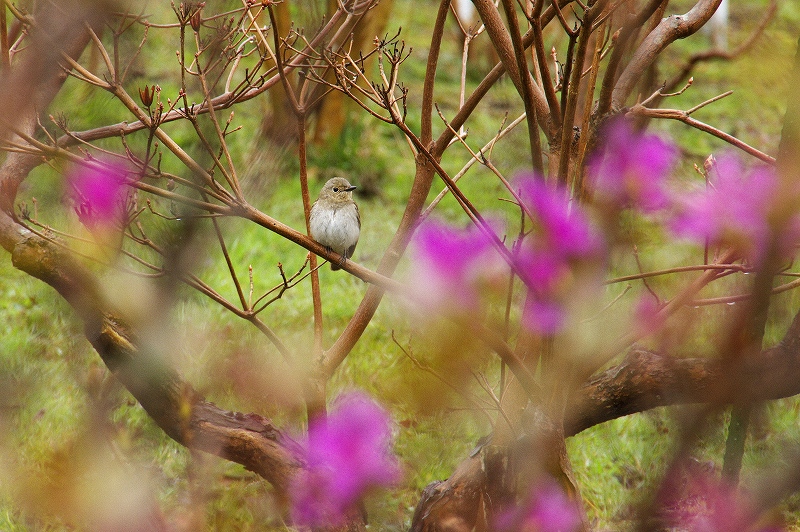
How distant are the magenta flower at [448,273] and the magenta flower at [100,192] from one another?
0.66 metres

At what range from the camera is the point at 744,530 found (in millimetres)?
808

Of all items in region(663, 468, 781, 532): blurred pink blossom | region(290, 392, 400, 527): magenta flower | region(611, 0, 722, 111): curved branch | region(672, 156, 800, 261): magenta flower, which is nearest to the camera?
region(663, 468, 781, 532): blurred pink blossom

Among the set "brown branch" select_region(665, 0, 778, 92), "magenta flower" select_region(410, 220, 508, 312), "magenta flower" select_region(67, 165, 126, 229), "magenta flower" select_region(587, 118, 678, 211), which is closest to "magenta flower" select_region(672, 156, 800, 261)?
"magenta flower" select_region(587, 118, 678, 211)

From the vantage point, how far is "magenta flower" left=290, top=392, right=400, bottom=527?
1928 mm

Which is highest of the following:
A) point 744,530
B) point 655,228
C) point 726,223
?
point 726,223

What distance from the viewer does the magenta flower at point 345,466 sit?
1928 millimetres

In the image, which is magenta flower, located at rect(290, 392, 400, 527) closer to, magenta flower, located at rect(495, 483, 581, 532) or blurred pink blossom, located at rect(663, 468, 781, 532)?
magenta flower, located at rect(495, 483, 581, 532)

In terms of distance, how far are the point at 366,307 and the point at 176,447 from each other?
49.8 inches

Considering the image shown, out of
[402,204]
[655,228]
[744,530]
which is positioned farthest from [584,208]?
[402,204]

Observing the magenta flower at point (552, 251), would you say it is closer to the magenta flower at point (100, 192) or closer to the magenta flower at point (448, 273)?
the magenta flower at point (448, 273)

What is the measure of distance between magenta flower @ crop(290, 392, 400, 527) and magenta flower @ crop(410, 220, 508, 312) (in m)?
0.40

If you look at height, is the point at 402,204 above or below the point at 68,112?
below

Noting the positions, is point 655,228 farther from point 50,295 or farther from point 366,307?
point 50,295

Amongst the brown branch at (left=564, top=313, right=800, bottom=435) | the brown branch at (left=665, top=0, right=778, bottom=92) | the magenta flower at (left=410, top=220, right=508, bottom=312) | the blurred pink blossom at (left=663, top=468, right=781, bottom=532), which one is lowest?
the brown branch at (left=564, top=313, right=800, bottom=435)
